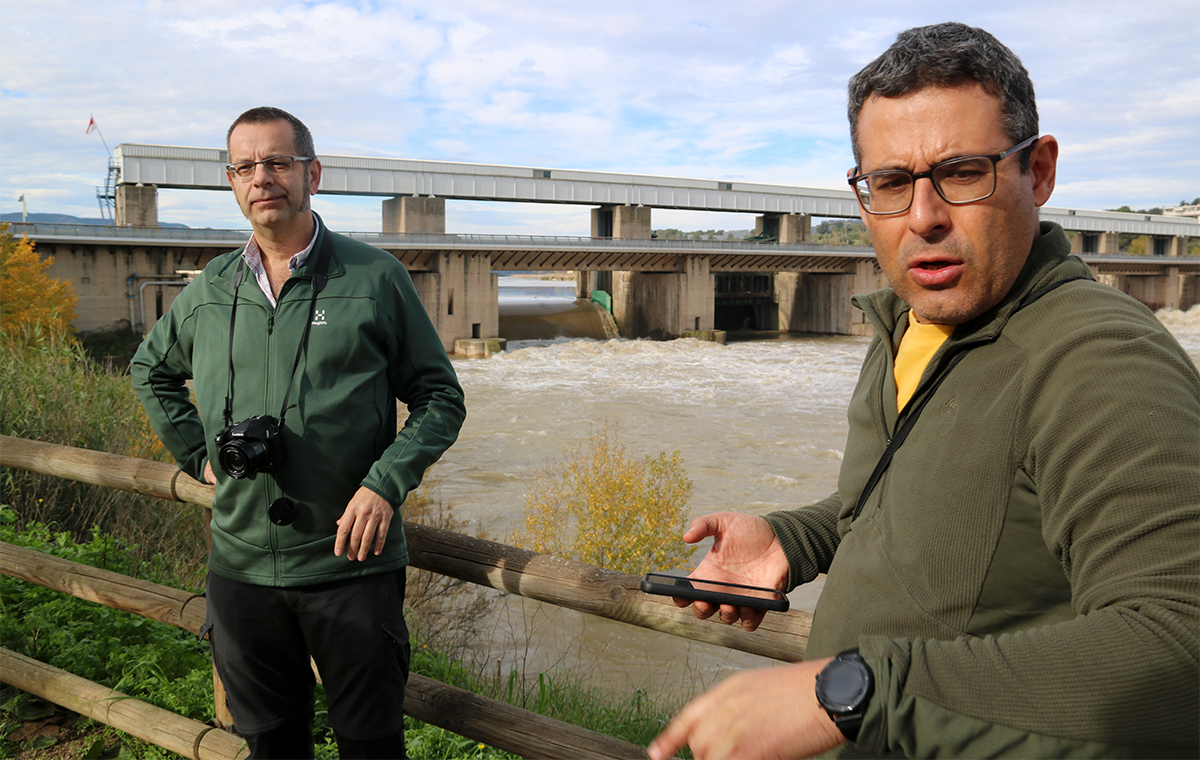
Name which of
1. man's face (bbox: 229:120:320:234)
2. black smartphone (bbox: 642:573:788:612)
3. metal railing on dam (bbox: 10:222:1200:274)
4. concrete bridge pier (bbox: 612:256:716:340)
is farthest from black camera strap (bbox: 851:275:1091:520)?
concrete bridge pier (bbox: 612:256:716:340)

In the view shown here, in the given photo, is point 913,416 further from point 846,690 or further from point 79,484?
point 79,484

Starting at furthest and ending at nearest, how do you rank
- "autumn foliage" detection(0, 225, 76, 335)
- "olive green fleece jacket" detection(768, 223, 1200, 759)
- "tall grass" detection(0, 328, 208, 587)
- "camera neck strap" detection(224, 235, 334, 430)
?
"autumn foliage" detection(0, 225, 76, 335)
"tall grass" detection(0, 328, 208, 587)
"camera neck strap" detection(224, 235, 334, 430)
"olive green fleece jacket" detection(768, 223, 1200, 759)


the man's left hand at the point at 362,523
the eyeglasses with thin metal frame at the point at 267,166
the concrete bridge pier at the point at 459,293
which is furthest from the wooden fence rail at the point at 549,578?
the concrete bridge pier at the point at 459,293

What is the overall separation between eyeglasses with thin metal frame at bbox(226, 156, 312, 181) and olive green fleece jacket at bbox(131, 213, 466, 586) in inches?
8.9

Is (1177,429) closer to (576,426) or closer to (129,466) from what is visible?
(129,466)

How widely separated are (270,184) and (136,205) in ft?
120

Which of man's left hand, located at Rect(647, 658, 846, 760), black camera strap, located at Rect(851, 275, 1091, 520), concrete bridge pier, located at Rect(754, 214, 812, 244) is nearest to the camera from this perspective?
man's left hand, located at Rect(647, 658, 846, 760)

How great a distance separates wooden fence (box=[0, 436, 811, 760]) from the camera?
250 cm

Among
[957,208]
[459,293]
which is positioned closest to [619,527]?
[957,208]

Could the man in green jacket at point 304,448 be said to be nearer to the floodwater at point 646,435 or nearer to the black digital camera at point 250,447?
the black digital camera at point 250,447

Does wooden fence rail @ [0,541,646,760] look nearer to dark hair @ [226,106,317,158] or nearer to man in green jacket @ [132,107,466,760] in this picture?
man in green jacket @ [132,107,466,760]

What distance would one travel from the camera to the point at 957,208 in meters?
1.29

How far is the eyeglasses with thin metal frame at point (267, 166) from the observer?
271 centimetres

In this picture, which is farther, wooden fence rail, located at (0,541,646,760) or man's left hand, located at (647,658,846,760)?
wooden fence rail, located at (0,541,646,760)
